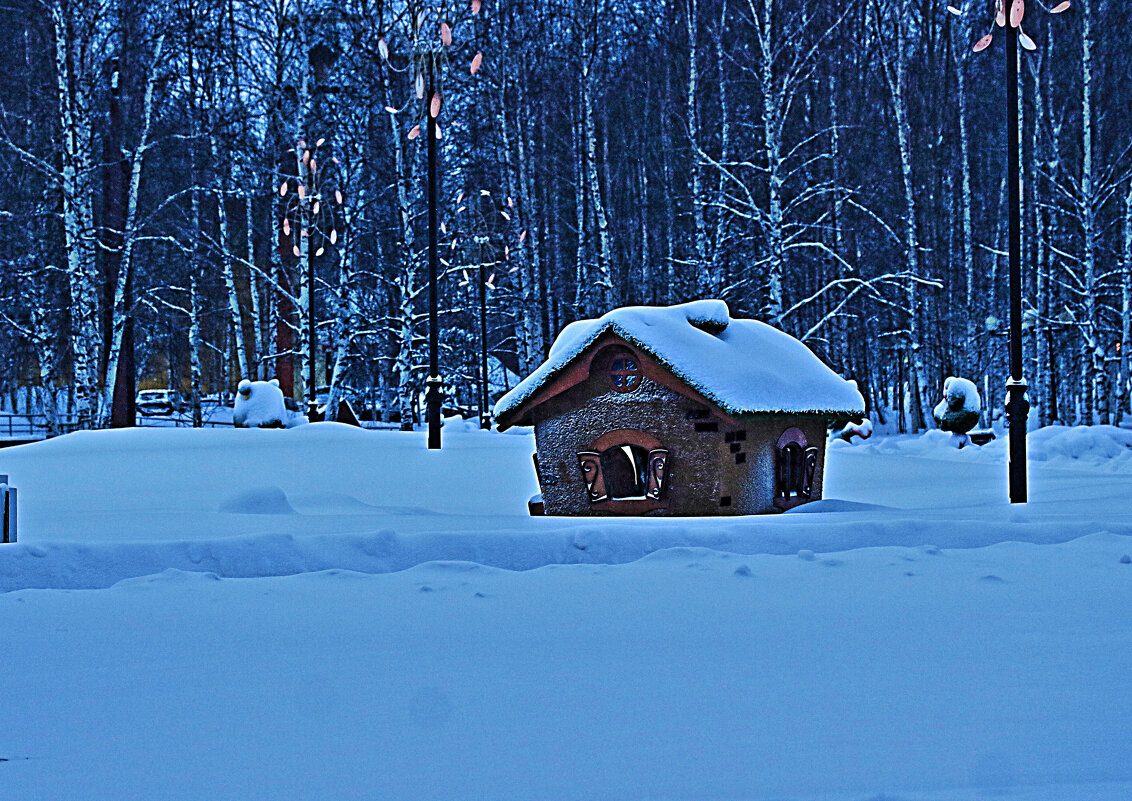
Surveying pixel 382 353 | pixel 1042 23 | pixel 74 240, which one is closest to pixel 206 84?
pixel 74 240

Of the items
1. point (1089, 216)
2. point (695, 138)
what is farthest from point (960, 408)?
point (695, 138)

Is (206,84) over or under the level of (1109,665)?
over

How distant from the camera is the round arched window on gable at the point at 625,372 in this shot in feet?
29.2

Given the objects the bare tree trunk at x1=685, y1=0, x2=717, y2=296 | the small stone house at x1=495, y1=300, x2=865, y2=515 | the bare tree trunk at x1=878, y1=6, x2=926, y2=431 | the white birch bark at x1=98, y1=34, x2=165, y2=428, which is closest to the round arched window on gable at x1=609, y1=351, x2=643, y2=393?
the small stone house at x1=495, y1=300, x2=865, y2=515

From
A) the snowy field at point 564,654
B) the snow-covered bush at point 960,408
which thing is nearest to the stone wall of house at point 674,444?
the snowy field at point 564,654

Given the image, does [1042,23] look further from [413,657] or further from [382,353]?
[413,657]

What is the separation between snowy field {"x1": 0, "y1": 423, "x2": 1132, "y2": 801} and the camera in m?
3.27

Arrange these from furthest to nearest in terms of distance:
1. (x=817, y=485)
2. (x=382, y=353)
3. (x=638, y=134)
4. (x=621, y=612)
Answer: (x=382, y=353) → (x=638, y=134) → (x=817, y=485) → (x=621, y=612)

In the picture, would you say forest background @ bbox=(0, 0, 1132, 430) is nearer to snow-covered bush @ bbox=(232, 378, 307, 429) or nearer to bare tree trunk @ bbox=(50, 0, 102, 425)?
bare tree trunk @ bbox=(50, 0, 102, 425)

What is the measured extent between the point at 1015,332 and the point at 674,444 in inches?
129

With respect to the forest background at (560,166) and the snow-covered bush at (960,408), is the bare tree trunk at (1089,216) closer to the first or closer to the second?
the forest background at (560,166)

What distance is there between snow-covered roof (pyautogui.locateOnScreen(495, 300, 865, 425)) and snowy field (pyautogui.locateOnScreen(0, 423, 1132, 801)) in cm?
100

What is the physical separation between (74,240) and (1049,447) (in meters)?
17.5

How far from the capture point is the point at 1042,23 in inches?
1047
